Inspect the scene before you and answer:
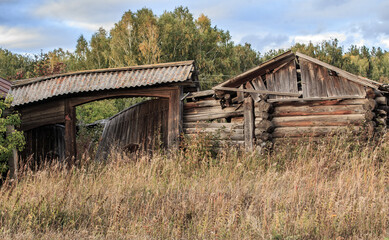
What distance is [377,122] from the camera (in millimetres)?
11758

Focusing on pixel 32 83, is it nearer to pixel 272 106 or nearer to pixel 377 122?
pixel 272 106

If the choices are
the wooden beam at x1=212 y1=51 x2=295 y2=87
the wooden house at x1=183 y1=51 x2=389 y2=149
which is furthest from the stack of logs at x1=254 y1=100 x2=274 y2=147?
the wooden beam at x1=212 y1=51 x2=295 y2=87

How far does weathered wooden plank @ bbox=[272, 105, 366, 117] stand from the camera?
1165 cm

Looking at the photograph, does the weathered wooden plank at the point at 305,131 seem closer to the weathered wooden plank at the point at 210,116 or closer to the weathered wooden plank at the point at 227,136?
the weathered wooden plank at the point at 227,136

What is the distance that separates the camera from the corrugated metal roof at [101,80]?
42.0 ft

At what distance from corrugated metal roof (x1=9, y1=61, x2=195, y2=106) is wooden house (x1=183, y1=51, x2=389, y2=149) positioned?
1497mm

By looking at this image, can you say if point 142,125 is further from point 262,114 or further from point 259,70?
point 259,70

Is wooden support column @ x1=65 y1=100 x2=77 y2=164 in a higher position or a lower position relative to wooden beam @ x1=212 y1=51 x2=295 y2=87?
lower

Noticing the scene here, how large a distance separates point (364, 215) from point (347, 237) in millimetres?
575

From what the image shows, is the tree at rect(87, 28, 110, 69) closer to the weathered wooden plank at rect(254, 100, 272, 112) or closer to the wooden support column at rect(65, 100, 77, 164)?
the wooden support column at rect(65, 100, 77, 164)

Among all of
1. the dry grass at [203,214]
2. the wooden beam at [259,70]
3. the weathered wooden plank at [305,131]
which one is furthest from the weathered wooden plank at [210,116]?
the dry grass at [203,214]

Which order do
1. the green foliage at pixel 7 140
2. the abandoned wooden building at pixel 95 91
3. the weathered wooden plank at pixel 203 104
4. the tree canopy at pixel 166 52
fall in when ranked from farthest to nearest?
the tree canopy at pixel 166 52
the weathered wooden plank at pixel 203 104
the abandoned wooden building at pixel 95 91
the green foliage at pixel 7 140

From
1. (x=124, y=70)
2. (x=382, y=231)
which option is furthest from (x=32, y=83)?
(x=382, y=231)

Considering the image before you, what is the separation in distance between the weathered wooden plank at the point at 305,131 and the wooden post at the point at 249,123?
0.72 m
